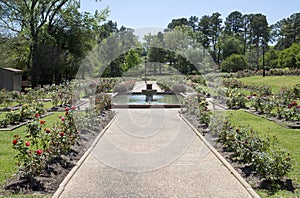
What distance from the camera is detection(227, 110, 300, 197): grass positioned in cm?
470

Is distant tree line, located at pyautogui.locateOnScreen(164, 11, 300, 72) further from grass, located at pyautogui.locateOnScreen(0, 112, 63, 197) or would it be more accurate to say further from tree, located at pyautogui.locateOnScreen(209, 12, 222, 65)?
grass, located at pyautogui.locateOnScreen(0, 112, 63, 197)

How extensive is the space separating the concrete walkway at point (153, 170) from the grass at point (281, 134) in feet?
2.28

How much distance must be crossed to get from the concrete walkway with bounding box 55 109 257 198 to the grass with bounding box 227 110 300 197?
69 cm

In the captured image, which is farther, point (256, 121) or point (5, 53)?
point (5, 53)

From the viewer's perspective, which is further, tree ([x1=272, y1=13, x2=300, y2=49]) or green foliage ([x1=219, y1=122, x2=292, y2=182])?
tree ([x1=272, y1=13, x2=300, y2=49])

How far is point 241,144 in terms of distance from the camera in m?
5.78

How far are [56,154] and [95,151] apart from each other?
1.31 m

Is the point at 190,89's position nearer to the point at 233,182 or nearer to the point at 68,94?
the point at 68,94

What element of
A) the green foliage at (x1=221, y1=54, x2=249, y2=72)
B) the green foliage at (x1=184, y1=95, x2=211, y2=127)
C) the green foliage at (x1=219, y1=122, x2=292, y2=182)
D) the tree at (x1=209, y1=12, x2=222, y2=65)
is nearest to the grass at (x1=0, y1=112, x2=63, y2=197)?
the green foliage at (x1=219, y1=122, x2=292, y2=182)

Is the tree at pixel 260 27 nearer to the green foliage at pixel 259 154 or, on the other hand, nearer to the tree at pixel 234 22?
the tree at pixel 234 22

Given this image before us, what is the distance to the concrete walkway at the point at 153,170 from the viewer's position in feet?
15.2

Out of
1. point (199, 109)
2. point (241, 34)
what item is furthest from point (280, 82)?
point (241, 34)

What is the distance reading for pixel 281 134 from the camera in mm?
8125

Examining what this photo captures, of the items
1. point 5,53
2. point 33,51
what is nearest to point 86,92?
point 33,51
